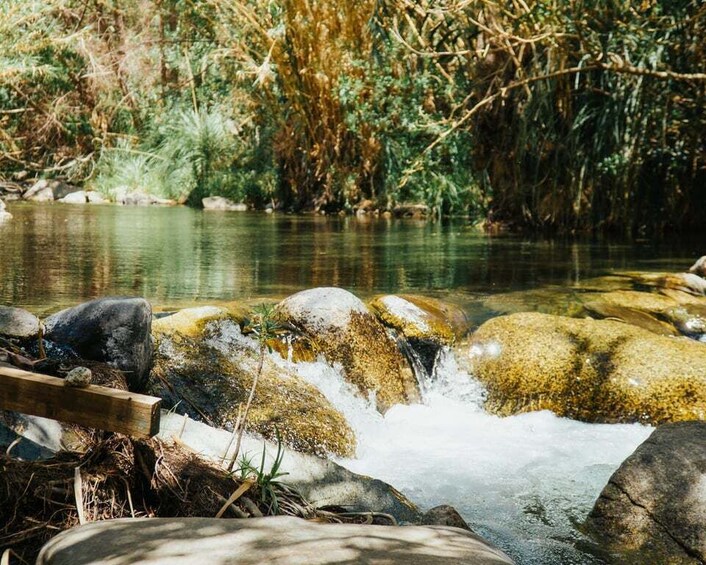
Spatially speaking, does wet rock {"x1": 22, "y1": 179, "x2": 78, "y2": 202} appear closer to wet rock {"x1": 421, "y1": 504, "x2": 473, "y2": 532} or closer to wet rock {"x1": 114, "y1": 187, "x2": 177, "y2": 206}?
wet rock {"x1": 114, "y1": 187, "x2": 177, "y2": 206}

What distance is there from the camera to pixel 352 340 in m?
5.21

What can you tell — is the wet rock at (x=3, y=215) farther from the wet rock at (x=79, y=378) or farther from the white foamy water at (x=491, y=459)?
the wet rock at (x=79, y=378)

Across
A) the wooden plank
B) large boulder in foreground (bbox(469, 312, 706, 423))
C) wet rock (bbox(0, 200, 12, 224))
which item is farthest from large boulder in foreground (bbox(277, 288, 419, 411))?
wet rock (bbox(0, 200, 12, 224))

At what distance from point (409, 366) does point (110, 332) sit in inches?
93.0

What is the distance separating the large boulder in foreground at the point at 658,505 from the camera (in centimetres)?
312

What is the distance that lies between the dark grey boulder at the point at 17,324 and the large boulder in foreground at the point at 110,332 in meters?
0.11

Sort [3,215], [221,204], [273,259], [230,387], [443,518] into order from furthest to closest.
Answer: [221,204] → [3,215] → [273,259] → [230,387] → [443,518]

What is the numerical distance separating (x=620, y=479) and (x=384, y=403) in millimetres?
2000

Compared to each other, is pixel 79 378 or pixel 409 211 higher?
pixel 409 211

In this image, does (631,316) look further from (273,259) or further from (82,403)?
(82,403)

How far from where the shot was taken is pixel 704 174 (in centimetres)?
1031

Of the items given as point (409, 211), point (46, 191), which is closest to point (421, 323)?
point (409, 211)

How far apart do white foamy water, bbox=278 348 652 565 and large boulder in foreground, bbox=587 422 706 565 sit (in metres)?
0.15

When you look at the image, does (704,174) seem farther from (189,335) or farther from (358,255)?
(189,335)
